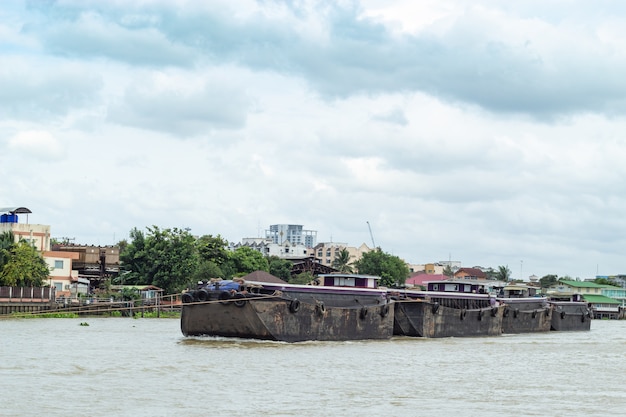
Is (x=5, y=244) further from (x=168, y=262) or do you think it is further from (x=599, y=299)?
(x=599, y=299)

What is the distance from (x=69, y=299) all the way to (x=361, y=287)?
98.2ft

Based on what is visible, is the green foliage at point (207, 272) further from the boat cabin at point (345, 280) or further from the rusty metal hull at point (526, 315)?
the boat cabin at point (345, 280)

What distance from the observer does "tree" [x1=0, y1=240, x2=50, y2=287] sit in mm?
66375

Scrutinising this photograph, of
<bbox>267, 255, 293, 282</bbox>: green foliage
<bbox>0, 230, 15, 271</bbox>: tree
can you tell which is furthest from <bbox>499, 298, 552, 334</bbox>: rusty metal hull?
<bbox>267, 255, 293, 282</bbox>: green foliage

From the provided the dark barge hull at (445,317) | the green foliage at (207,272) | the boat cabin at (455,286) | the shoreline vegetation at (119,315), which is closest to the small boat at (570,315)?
the dark barge hull at (445,317)

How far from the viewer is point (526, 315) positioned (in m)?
66.3

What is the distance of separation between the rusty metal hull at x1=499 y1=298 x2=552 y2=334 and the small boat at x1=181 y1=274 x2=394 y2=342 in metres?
22.1

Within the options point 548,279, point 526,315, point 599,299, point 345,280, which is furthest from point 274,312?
point 548,279

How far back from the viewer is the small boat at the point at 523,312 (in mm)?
64250

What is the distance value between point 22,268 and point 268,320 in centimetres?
3411

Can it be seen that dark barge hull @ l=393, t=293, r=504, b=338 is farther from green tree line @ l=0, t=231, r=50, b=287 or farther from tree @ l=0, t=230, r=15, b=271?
tree @ l=0, t=230, r=15, b=271

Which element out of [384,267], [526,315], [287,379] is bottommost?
[287,379]

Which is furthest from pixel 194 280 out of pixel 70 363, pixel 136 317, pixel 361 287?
pixel 70 363

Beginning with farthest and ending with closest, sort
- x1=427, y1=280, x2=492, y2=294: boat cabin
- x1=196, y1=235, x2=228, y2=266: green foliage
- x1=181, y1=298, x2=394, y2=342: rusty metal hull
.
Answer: x1=196, y1=235, x2=228, y2=266: green foliage
x1=427, y1=280, x2=492, y2=294: boat cabin
x1=181, y1=298, x2=394, y2=342: rusty metal hull
